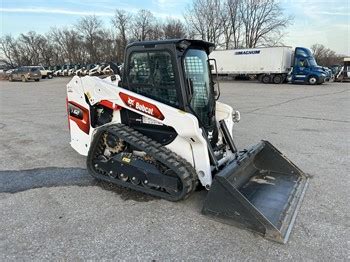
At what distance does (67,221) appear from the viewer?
11.8ft

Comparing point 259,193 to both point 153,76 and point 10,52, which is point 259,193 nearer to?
point 153,76

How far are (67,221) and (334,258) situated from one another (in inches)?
117

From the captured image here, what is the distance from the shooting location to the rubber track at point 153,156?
371 centimetres

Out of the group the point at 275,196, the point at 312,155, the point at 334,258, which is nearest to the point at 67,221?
the point at 275,196

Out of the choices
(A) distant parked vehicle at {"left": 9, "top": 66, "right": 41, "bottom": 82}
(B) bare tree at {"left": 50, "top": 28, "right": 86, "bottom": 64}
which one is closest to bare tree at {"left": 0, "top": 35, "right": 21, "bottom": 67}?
(B) bare tree at {"left": 50, "top": 28, "right": 86, "bottom": 64}

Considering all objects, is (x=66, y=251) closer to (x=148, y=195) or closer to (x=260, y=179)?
(x=148, y=195)

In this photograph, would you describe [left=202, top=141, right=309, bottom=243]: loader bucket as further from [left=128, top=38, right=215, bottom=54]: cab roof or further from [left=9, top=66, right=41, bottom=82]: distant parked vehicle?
[left=9, top=66, right=41, bottom=82]: distant parked vehicle

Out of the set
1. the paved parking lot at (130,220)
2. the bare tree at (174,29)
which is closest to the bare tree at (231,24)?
the bare tree at (174,29)

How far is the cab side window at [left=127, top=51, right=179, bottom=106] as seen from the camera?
13.2 ft

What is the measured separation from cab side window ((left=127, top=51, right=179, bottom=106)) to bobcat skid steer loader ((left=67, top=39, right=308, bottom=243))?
A: 0.01 meters

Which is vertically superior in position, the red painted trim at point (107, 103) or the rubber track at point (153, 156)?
the red painted trim at point (107, 103)

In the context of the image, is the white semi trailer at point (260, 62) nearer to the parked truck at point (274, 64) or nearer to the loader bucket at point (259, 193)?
the parked truck at point (274, 64)

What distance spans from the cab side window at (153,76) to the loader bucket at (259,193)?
131 cm

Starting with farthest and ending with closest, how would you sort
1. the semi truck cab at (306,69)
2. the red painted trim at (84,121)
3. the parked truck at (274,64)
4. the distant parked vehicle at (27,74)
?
the distant parked vehicle at (27,74), the parked truck at (274,64), the semi truck cab at (306,69), the red painted trim at (84,121)
